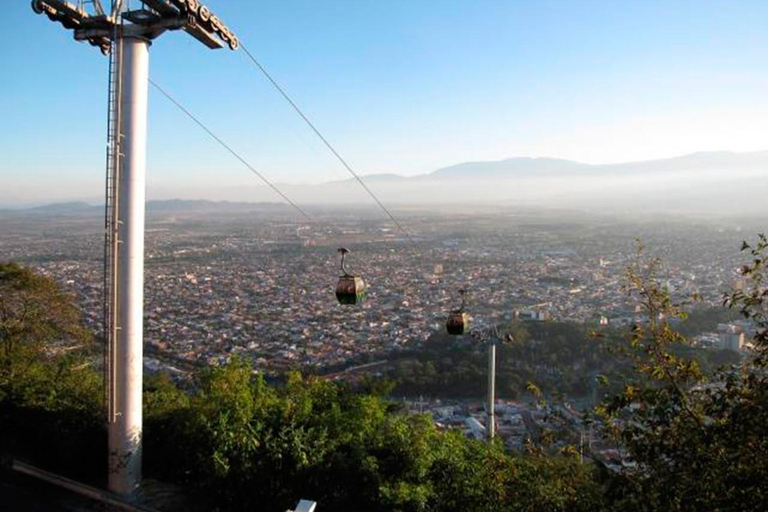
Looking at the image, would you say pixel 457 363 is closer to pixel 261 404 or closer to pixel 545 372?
pixel 545 372

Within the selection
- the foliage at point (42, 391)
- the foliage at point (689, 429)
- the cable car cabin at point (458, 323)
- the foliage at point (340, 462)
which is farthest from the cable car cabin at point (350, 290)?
the foliage at point (689, 429)

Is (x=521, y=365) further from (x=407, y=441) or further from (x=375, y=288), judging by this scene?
(x=375, y=288)

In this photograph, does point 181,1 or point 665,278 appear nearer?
point 181,1

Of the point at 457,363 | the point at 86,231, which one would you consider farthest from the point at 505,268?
the point at 86,231

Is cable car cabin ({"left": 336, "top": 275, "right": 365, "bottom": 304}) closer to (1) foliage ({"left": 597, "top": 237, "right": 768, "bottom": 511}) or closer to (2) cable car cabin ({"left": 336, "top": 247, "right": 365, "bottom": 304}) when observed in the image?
(2) cable car cabin ({"left": 336, "top": 247, "right": 365, "bottom": 304})

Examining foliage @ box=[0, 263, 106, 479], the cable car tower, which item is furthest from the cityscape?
the cable car tower

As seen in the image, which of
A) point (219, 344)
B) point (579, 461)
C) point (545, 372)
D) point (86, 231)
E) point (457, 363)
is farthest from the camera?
point (86, 231)

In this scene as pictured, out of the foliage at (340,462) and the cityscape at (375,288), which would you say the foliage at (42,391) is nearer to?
the foliage at (340,462)
